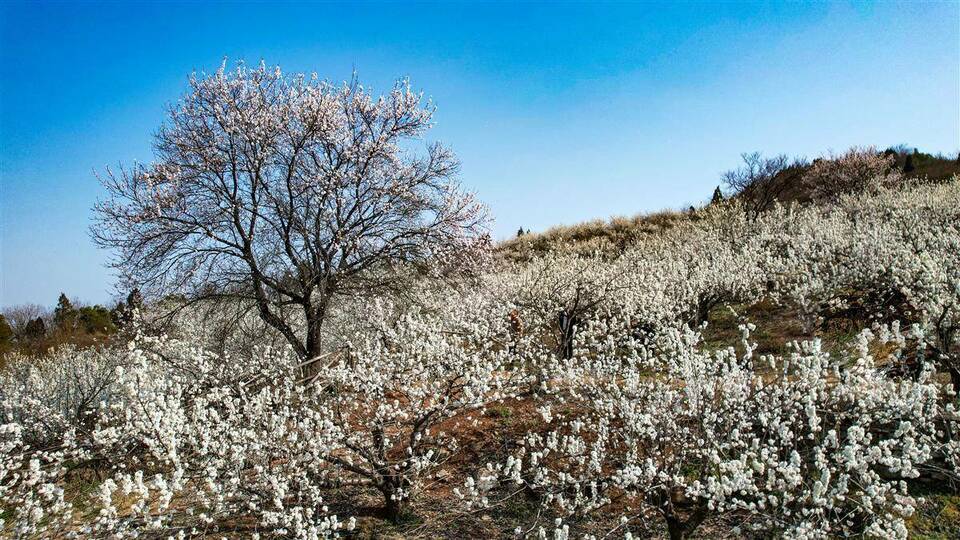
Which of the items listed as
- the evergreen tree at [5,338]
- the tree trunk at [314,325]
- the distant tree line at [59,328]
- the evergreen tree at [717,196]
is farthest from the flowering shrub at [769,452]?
the evergreen tree at [5,338]

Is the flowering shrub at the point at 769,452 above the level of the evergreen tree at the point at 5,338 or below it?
below

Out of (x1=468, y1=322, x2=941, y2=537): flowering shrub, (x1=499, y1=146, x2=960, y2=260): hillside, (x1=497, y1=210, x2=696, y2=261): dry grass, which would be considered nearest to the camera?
(x1=468, y1=322, x2=941, y2=537): flowering shrub

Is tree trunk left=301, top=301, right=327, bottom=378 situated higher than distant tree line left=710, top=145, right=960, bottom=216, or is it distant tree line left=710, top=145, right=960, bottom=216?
distant tree line left=710, top=145, right=960, bottom=216

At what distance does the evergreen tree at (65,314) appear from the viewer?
35622mm

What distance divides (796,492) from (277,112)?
39.1 feet

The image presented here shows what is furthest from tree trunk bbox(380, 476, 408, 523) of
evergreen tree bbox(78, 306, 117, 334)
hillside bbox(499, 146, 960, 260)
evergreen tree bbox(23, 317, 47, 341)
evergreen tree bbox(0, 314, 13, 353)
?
evergreen tree bbox(23, 317, 47, 341)

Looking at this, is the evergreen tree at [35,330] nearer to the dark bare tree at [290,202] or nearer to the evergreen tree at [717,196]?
the dark bare tree at [290,202]

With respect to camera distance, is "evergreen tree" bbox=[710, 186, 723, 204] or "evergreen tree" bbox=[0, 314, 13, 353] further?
"evergreen tree" bbox=[710, 186, 723, 204]

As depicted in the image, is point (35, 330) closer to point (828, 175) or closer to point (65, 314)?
point (65, 314)

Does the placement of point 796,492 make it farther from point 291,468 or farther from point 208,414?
point 208,414

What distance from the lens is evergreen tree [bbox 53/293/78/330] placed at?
3562 centimetres

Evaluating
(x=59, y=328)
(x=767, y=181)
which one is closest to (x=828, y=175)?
(x=767, y=181)

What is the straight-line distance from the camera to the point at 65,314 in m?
40.4

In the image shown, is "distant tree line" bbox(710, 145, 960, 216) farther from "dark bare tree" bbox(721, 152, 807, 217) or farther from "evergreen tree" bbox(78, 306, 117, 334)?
"evergreen tree" bbox(78, 306, 117, 334)
